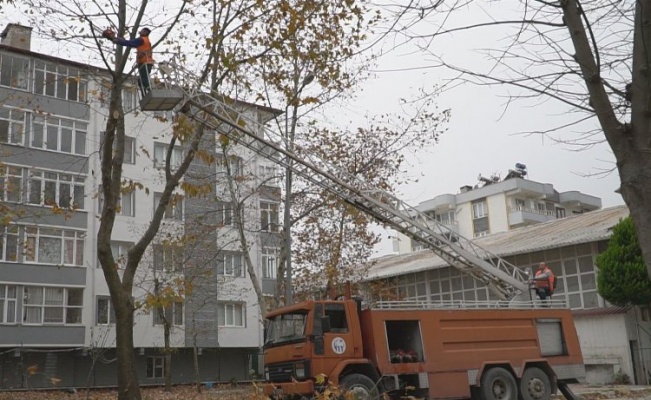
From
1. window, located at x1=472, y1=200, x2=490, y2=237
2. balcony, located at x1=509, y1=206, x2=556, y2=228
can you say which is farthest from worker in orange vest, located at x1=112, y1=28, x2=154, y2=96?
window, located at x1=472, y1=200, x2=490, y2=237

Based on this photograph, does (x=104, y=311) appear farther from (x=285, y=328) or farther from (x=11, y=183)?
(x=285, y=328)

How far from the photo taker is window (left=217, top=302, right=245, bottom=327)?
44.5m

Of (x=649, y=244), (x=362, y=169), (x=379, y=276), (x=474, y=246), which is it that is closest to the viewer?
(x=649, y=244)

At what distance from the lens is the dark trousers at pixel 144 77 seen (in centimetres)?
1587

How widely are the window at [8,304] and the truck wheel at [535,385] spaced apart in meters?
27.3

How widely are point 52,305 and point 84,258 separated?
10.3 ft

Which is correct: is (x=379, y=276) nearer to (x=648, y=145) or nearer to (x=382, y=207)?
(x=382, y=207)

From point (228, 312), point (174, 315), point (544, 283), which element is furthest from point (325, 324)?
point (228, 312)

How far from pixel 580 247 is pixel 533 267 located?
219 centimetres

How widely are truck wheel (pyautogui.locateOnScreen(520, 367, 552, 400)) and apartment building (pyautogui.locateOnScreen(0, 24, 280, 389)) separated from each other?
15822 mm

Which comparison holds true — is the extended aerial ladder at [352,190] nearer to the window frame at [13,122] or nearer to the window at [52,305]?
the window frame at [13,122]

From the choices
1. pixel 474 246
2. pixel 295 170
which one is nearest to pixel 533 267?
pixel 474 246

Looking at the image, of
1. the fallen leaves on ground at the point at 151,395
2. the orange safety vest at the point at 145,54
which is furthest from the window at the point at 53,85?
the orange safety vest at the point at 145,54

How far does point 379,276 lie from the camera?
3628 centimetres
